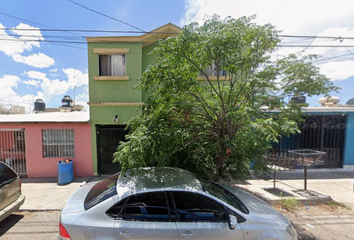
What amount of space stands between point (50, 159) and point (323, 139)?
12.9 metres

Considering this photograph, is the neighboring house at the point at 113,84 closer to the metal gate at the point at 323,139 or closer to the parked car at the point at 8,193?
the parked car at the point at 8,193

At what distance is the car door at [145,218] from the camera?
2102mm

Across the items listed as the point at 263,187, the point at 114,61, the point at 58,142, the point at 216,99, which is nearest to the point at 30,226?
the point at 58,142

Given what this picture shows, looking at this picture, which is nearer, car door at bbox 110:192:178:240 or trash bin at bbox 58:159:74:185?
car door at bbox 110:192:178:240

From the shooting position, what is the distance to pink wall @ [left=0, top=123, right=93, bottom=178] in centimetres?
647

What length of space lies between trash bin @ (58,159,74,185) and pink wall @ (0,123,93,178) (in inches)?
20.0

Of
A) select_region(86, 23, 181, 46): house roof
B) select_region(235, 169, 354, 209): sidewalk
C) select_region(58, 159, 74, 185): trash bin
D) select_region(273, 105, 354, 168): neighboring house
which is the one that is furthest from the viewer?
select_region(273, 105, 354, 168): neighboring house

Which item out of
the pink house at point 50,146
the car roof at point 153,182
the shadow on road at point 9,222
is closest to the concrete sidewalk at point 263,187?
the shadow on road at point 9,222

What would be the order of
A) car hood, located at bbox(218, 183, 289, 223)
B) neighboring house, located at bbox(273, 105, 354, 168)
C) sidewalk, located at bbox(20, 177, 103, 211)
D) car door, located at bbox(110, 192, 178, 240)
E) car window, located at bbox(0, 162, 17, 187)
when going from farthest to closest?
neighboring house, located at bbox(273, 105, 354, 168) < sidewalk, located at bbox(20, 177, 103, 211) < car window, located at bbox(0, 162, 17, 187) < car hood, located at bbox(218, 183, 289, 223) < car door, located at bbox(110, 192, 178, 240)

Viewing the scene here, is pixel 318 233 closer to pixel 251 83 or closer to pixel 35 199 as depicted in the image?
pixel 251 83

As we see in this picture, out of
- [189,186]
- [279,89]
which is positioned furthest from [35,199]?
[279,89]

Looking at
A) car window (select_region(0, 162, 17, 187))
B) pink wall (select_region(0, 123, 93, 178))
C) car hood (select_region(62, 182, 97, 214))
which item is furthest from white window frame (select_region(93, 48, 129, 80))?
car hood (select_region(62, 182, 97, 214))

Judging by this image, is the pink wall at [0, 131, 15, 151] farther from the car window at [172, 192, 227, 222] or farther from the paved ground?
the car window at [172, 192, 227, 222]

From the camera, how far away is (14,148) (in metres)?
6.72
